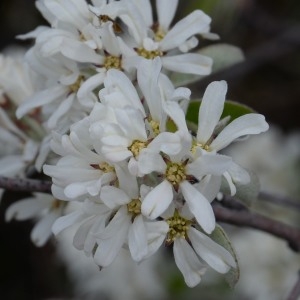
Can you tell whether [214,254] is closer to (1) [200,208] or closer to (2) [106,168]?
(1) [200,208]

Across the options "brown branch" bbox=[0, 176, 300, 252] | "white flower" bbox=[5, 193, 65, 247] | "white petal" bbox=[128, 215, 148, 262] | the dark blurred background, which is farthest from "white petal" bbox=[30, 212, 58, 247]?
the dark blurred background

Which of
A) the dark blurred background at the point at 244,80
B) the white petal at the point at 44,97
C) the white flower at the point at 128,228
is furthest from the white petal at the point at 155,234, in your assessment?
the dark blurred background at the point at 244,80

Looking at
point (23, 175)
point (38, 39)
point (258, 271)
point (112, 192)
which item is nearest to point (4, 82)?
point (23, 175)

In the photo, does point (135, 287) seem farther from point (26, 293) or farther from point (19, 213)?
point (19, 213)

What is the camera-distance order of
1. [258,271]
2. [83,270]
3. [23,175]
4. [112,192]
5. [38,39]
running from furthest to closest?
[83,270], [258,271], [23,175], [38,39], [112,192]

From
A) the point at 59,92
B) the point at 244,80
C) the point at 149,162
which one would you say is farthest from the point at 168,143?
the point at 244,80

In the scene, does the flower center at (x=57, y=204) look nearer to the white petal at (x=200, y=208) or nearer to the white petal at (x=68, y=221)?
the white petal at (x=68, y=221)

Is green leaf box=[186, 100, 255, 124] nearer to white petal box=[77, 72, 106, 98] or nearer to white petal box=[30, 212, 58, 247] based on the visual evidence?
white petal box=[77, 72, 106, 98]
